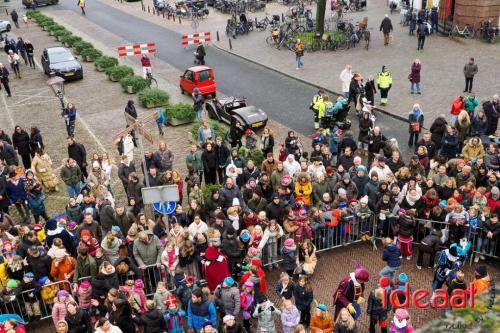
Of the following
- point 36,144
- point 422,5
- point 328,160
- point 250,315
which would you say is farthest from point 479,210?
point 422,5

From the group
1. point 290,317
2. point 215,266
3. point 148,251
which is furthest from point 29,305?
point 290,317

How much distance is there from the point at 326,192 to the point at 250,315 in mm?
4129

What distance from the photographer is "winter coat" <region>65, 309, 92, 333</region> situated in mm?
9293

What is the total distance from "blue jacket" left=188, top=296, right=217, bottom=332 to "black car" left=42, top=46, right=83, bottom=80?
20995 mm

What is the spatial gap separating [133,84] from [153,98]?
2.54 m

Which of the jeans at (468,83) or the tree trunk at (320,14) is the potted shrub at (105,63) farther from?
the jeans at (468,83)

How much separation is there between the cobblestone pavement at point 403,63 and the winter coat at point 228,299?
12.3 m

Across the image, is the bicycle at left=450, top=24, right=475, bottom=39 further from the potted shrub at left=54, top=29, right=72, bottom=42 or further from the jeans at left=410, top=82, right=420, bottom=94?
the potted shrub at left=54, top=29, right=72, bottom=42

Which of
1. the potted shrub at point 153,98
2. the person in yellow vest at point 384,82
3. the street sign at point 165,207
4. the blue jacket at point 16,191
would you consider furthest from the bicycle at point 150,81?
the street sign at point 165,207

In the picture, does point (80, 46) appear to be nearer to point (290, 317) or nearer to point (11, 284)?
point (11, 284)

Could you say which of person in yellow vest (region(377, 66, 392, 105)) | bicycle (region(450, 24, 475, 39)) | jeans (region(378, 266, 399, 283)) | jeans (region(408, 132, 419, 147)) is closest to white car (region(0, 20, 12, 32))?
person in yellow vest (region(377, 66, 392, 105))

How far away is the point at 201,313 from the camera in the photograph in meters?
9.27

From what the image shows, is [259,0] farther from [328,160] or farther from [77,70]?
[328,160]

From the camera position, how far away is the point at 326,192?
13078 millimetres
